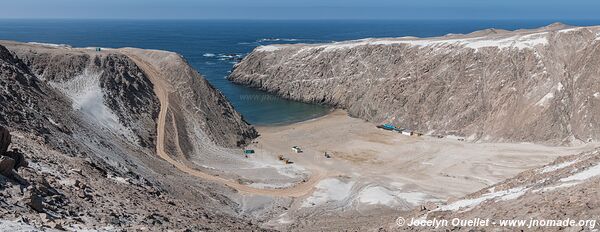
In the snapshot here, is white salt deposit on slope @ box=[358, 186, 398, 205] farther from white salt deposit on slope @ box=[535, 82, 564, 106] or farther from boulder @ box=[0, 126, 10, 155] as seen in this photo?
white salt deposit on slope @ box=[535, 82, 564, 106]

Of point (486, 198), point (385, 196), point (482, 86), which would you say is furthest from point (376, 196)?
point (482, 86)

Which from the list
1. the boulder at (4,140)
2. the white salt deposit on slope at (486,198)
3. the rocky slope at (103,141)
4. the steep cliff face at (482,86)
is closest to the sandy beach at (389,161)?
the steep cliff face at (482,86)

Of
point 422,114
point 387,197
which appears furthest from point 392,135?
point 387,197

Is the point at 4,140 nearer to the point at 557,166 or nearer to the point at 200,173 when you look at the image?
the point at 200,173

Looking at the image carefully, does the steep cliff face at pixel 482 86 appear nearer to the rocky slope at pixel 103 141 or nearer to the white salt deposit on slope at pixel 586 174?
the rocky slope at pixel 103 141

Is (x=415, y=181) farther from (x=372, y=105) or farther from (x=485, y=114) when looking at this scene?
(x=372, y=105)
